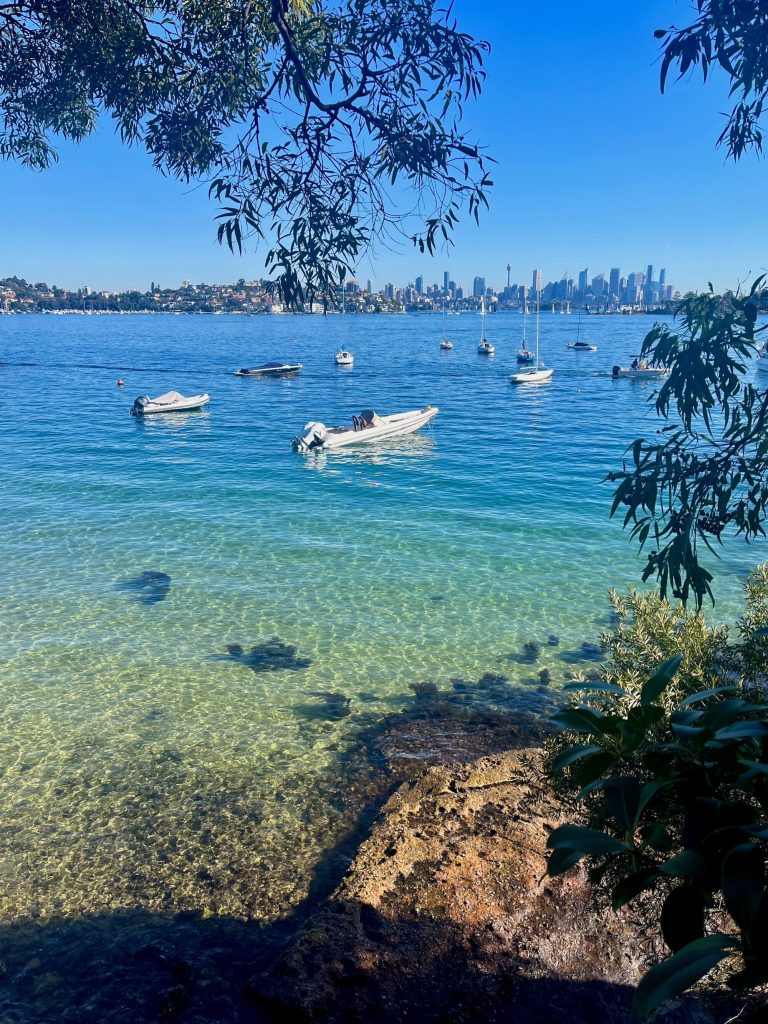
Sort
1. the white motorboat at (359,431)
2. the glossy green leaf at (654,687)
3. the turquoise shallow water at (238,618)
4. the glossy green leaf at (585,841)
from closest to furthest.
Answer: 1. the glossy green leaf at (585,841)
2. the glossy green leaf at (654,687)
3. the turquoise shallow water at (238,618)
4. the white motorboat at (359,431)

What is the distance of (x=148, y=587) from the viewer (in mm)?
16469

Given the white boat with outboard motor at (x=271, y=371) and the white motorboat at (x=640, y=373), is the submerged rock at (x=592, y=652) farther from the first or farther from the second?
the white boat with outboard motor at (x=271, y=371)

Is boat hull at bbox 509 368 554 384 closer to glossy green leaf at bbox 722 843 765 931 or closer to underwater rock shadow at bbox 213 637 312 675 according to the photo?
underwater rock shadow at bbox 213 637 312 675

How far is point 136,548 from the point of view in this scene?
19.5 metres

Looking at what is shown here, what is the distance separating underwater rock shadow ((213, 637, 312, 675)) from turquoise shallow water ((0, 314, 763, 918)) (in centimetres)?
13

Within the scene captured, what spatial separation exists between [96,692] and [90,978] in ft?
20.3

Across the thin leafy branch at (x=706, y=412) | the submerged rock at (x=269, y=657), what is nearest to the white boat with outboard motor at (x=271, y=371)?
the submerged rock at (x=269, y=657)

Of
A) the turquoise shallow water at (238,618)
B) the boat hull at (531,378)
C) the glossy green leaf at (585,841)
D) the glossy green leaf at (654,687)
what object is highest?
the glossy green leaf at (654,687)

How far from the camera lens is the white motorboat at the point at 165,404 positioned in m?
46.0

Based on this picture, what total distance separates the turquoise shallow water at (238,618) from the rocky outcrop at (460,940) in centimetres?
119

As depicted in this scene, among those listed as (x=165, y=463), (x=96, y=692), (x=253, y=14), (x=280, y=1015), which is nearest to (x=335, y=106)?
(x=253, y=14)

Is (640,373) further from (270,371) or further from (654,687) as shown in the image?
(654,687)

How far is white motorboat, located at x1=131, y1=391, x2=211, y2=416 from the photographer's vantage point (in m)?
46.0

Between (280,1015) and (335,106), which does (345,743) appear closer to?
(280,1015)
